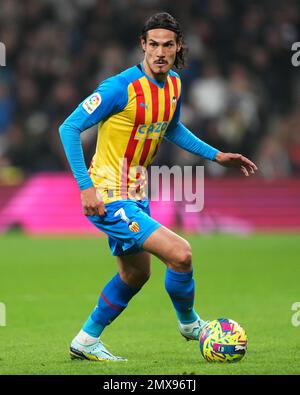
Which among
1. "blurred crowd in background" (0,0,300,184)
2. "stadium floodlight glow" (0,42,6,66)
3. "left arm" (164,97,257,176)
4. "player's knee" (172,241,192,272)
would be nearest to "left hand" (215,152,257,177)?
"left arm" (164,97,257,176)

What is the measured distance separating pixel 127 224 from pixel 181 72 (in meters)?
11.2

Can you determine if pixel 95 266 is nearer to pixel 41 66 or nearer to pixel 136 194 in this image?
pixel 136 194

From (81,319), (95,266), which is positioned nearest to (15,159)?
(95,266)

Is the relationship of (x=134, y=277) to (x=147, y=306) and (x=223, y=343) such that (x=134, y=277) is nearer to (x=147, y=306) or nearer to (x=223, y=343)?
(x=223, y=343)

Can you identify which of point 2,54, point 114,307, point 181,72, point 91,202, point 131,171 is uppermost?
point 2,54

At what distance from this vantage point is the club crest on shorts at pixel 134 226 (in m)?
6.27

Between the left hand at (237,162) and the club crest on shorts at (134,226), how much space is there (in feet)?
3.09

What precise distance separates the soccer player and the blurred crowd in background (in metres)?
9.85

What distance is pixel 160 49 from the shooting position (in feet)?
21.1

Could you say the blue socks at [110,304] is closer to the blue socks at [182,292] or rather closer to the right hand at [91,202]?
the blue socks at [182,292]

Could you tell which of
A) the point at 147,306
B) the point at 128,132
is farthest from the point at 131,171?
the point at 147,306

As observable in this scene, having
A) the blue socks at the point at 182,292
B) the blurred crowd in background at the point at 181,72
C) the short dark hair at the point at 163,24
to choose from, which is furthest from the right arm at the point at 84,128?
the blurred crowd in background at the point at 181,72

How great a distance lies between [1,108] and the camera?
58.4 ft

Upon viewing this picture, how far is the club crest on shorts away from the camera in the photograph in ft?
20.6
